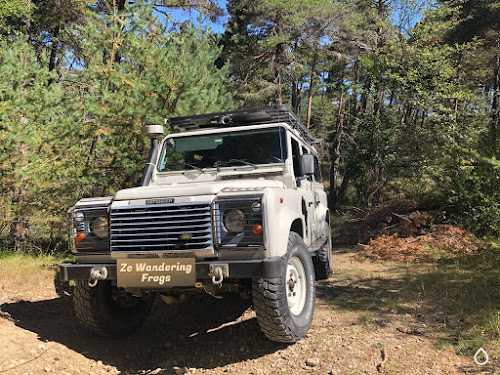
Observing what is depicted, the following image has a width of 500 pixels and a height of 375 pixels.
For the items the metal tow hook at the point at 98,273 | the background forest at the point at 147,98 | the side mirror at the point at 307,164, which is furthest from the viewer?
the background forest at the point at 147,98

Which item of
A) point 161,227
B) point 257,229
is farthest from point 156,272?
point 257,229

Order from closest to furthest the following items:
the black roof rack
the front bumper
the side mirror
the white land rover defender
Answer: the front bumper, the white land rover defender, the side mirror, the black roof rack

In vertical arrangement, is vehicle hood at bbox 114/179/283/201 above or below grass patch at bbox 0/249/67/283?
above

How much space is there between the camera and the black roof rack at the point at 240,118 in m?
5.15

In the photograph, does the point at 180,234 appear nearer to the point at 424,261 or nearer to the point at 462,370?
the point at 462,370

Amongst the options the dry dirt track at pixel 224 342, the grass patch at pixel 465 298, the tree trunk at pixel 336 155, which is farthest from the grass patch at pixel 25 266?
the tree trunk at pixel 336 155

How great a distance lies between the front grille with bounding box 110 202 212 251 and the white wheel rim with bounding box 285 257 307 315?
930 millimetres

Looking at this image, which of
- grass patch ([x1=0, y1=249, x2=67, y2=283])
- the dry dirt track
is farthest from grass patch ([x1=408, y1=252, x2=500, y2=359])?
grass patch ([x1=0, y1=249, x2=67, y2=283])

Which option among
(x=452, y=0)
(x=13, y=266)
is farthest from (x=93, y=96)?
(x=452, y=0)

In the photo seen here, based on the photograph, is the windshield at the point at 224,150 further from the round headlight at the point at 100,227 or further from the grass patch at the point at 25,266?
the grass patch at the point at 25,266

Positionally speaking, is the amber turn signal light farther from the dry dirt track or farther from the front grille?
the dry dirt track

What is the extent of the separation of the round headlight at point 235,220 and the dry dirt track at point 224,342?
51.9 inches

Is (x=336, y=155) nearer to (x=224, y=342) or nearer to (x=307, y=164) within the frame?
(x=307, y=164)

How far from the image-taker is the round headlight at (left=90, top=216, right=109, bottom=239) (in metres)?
3.81
